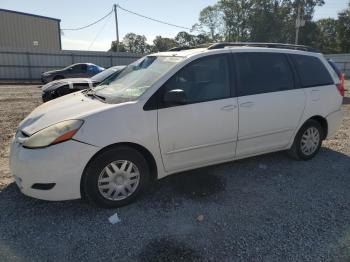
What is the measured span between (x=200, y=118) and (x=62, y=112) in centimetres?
161

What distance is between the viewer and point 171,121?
11.7 ft

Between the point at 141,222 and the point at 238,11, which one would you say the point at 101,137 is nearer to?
the point at 141,222

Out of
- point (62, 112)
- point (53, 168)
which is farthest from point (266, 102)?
point (53, 168)

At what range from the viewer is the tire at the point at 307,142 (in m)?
4.81

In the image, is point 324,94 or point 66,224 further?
point 324,94

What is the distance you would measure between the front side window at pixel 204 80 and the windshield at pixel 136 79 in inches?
7.2

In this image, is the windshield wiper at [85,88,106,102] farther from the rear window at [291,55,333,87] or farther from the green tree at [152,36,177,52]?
the green tree at [152,36,177,52]

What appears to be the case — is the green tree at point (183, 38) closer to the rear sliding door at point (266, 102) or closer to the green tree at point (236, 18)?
the green tree at point (236, 18)

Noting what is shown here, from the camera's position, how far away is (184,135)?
366 centimetres

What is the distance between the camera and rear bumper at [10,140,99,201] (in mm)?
3072

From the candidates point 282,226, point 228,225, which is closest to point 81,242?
point 228,225

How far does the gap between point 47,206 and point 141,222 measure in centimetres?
114

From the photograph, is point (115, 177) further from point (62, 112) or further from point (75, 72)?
point (75, 72)

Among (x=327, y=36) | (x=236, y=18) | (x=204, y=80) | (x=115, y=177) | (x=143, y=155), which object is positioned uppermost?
(x=236, y=18)
